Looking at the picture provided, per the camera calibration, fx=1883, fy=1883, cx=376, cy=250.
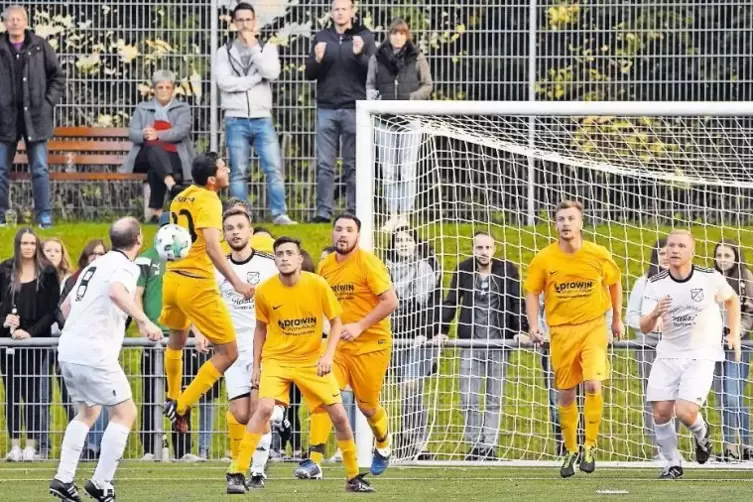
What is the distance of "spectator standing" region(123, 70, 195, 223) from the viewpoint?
1892 centimetres

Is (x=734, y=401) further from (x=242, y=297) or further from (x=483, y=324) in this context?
(x=242, y=297)

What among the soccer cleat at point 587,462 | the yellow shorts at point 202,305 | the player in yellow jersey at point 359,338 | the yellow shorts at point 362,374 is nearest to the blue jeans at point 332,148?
the yellow shorts at point 202,305

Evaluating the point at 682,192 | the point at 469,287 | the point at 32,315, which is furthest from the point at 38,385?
the point at 682,192

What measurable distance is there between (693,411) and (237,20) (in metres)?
7.09

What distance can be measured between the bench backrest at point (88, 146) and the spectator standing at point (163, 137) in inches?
21.2

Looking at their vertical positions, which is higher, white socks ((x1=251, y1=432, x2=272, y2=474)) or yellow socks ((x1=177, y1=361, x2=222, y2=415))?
yellow socks ((x1=177, y1=361, x2=222, y2=415))

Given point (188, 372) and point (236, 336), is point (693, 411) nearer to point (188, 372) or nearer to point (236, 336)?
point (236, 336)

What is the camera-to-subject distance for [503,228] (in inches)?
679

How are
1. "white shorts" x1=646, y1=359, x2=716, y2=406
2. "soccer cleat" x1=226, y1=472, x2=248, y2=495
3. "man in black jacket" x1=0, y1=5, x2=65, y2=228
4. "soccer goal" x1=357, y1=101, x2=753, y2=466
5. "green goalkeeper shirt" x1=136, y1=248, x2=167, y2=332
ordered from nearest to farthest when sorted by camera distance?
"soccer cleat" x1=226, y1=472, x2=248, y2=495
"white shorts" x1=646, y1=359, x2=716, y2=406
"soccer goal" x1=357, y1=101, x2=753, y2=466
"green goalkeeper shirt" x1=136, y1=248, x2=167, y2=332
"man in black jacket" x1=0, y1=5, x2=65, y2=228

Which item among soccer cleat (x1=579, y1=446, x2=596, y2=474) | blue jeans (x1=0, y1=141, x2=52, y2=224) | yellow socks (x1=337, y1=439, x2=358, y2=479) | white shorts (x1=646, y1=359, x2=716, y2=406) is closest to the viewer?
yellow socks (x1=337, y1=439, x2=358, y2=479)

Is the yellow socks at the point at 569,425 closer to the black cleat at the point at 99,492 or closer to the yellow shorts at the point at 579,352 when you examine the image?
the yellow shorts at the point at 579,352

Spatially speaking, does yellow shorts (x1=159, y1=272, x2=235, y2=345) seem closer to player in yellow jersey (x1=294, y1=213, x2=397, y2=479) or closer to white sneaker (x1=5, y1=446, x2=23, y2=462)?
player in yellow jersey (x1=294, y1=213, x2=397, y2=479)

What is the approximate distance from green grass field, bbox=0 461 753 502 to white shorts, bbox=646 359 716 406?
1.99 feet

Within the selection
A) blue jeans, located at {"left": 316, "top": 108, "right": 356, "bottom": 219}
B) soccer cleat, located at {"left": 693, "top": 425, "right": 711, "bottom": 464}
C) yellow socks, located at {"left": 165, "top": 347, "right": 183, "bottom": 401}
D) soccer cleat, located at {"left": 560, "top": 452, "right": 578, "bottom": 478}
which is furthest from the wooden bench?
soccer cleat, located at {"left": 693, "top": 425, "right": 711, "bottom": 464}
